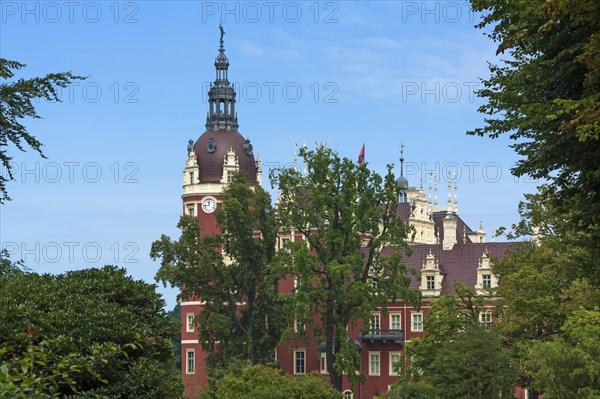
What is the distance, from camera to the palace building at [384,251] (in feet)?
300

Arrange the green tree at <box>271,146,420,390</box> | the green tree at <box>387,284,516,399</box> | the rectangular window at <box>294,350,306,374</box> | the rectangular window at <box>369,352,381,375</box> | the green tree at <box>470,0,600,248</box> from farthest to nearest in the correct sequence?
1. the rectangular window at <box>294,350,306,374</box>
2. the rectangular window at <box>369,352,381,375</box>
3. the green tree at <box>271,146,420,390</box>
4. the green tree at <box>387,284,516,399</box>
5. the green tree at <box>470,0,600,248</box>

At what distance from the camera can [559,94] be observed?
24266 millimetres

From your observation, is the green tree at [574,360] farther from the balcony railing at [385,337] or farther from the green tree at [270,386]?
the balcony railing at [385,337]

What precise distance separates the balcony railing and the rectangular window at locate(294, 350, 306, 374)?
4883 millimetres

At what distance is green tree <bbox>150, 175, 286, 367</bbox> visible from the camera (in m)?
81.8

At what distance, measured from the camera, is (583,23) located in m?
22.0

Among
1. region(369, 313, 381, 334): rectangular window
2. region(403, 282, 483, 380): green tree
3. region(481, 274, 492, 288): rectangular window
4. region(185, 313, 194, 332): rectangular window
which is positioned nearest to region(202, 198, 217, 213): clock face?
region(185, 313, 194, 332): rectangular window

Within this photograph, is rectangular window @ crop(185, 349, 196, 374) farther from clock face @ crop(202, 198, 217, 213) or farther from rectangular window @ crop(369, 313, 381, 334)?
rectangular window @ crop(369, 313, 381, 334)

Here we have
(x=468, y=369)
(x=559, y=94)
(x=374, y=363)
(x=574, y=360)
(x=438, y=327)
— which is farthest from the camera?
(x=374, y=363)

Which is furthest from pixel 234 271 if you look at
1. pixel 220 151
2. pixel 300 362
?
pixel 220 151

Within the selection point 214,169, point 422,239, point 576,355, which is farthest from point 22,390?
point 422,239

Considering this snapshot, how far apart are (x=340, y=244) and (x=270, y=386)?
10606mm

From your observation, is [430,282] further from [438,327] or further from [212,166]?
[438,327]

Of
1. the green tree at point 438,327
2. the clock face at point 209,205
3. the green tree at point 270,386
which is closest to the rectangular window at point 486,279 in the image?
the clock face at point 209,205
